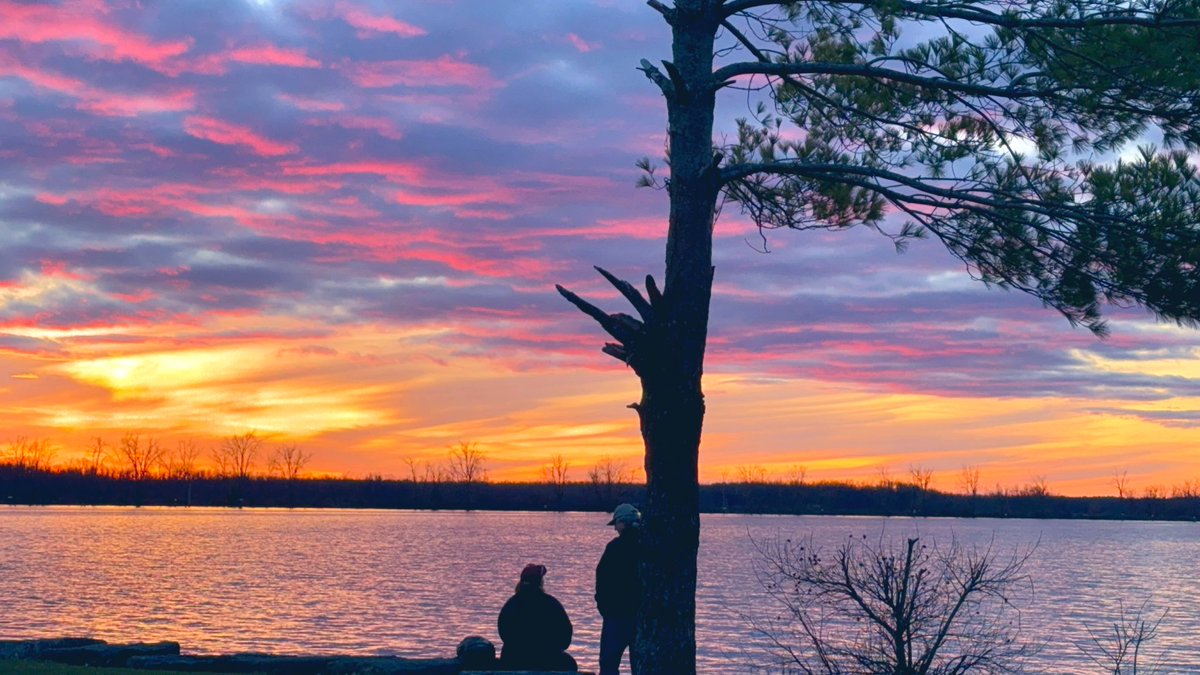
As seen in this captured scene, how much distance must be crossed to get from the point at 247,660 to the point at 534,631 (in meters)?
5.04

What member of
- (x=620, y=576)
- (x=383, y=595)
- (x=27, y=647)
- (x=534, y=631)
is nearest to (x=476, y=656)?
(x=534, y=631)

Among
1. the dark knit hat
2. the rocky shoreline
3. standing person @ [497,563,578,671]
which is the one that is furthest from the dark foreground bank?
the dark knit hat

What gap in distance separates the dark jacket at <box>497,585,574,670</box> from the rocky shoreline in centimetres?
148

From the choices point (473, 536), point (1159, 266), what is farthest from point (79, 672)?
point (473, 536)

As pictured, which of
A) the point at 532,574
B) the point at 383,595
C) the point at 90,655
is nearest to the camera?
the point at 532,574

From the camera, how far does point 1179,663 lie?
31.0m

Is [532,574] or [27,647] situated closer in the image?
[532,574]

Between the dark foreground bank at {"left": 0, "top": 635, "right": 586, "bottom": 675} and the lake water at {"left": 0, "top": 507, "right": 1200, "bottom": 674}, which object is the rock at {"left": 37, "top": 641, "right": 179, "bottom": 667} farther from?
the lake water at {"left": 0, "top": 507, "right": 1200, "bottom": 674}

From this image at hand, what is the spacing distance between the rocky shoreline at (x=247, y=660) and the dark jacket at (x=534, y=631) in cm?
148

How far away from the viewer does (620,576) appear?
12.4 metres

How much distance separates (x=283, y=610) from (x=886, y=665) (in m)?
30.2

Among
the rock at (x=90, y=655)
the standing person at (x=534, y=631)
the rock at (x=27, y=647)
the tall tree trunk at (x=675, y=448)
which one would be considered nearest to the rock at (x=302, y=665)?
the rock at (x=90, y=655)

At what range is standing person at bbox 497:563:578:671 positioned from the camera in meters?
13.0

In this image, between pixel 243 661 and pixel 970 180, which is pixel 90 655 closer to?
pixel 243 661
